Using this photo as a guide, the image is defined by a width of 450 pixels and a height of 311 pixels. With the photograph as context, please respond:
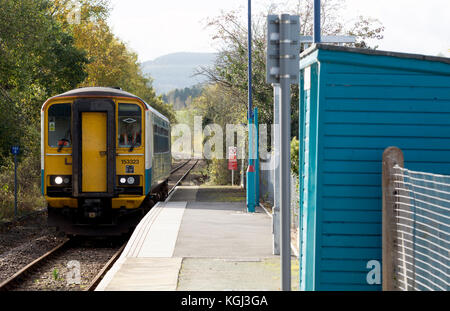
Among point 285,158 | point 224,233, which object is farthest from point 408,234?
point 224,233

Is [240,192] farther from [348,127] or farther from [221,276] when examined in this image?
[348,127]

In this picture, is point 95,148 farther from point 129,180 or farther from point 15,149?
point 15,149

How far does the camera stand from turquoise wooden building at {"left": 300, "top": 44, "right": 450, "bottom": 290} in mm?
6629

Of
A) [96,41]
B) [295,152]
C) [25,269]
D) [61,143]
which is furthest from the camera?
[96,41]

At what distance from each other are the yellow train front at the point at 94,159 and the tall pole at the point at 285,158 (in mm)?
9489

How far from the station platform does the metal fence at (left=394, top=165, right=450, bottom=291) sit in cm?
251

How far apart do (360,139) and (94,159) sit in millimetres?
9471

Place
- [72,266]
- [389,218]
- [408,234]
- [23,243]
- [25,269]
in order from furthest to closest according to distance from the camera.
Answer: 1. [23,243]
2. [72,266]
3. [25,269]
4. [389,218]
5. [408,234]

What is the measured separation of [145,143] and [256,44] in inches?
360

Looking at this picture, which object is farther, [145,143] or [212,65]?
[212,65]

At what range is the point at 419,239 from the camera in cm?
611

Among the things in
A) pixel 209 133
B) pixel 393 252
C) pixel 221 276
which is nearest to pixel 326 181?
pixel 393 252

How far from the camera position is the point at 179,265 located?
32.0 ft

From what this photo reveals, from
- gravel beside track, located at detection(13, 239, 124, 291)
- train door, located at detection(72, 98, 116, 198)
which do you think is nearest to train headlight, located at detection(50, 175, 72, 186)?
train door, located at detection(72, 98, 116, 198)
